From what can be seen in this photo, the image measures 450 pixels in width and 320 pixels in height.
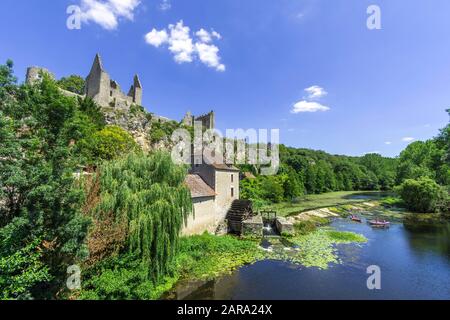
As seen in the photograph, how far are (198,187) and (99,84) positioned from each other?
27.5 meters

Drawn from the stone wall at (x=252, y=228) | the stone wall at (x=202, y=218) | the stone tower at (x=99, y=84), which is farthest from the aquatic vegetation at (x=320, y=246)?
the stone tower at (x=99, y=84)

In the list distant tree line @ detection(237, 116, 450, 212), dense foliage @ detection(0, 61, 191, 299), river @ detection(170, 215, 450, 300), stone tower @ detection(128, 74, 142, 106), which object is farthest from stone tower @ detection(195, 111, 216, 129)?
dense foliage @ detection(0, 61, 191, 299)

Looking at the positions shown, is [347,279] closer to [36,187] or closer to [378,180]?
[36,187]

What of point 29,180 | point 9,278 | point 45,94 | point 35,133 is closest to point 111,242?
point 9,278

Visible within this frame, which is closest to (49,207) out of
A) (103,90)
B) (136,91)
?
(103,90)

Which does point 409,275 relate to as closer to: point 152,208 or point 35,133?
point 152,208

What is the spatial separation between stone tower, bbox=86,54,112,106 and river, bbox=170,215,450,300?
3317 centimetres

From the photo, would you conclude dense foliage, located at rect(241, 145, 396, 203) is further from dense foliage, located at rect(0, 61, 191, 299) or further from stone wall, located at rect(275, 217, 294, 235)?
dense foliage, located at rect(0, 61, 191, 299)

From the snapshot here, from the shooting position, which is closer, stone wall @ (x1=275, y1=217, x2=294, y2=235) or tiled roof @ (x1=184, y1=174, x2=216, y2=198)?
tiled roof @ (x1=184, y1=174, x2=216, y2=198)

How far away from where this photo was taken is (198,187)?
18875 mm

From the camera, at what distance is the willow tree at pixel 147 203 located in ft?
33.2

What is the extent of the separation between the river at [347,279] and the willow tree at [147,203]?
2.74 meters

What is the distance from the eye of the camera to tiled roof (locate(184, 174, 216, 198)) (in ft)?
58.5

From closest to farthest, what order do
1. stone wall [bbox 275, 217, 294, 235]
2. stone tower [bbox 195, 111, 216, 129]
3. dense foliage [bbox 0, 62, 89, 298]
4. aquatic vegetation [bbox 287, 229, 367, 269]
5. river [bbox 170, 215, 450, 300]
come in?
dense foliage [bbox 0, 62, 89, 298] → river [bbox 170, 215, 450, 300] → aquatic vegetation [bbox 287, 229, 367, 269] → stone wall [bbox 275, 217, 294, 235] → stone tower [bbox 195, 111, 216, 129]
